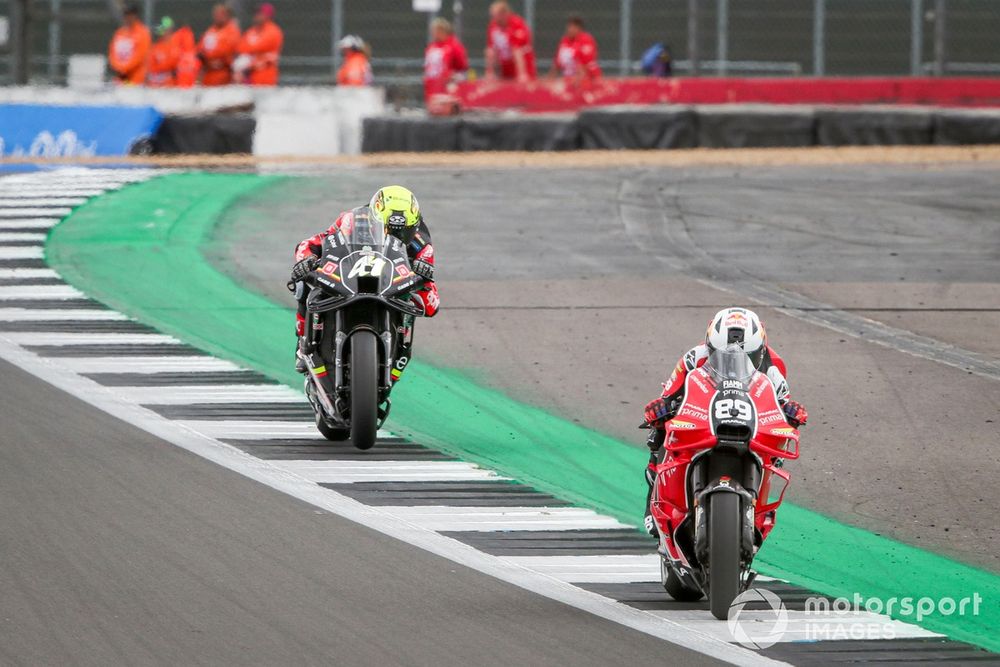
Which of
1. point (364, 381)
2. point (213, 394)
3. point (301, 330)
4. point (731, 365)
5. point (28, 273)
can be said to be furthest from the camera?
point (28, 273)

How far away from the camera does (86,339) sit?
14047mm

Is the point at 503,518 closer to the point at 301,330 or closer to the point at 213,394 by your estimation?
the point at 301,330

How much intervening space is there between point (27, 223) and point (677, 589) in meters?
13.1

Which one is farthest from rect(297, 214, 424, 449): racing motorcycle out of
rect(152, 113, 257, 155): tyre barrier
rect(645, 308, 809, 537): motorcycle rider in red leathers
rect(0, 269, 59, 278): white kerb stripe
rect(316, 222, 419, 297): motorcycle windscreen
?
rect(152, 113, 257, 155): tyre barrier

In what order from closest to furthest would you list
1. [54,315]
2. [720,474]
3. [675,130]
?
[720,474] → [54,315] → [675,130]

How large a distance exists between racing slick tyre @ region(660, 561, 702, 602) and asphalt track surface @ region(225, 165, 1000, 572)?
5.95 feet

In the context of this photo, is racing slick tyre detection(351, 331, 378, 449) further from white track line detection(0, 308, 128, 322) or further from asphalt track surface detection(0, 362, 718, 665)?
white track line detection(0, 308, 128, 322)

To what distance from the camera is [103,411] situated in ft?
38.2

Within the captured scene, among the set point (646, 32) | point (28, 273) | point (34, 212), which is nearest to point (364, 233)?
point (28, 273)

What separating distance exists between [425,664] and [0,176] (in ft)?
57.4

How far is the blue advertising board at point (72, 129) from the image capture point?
24812 millimetres

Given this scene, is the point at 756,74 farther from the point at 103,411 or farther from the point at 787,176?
the point at 103,411

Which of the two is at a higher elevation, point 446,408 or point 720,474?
point 720,474

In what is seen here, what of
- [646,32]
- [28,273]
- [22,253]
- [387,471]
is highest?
[646,32]
